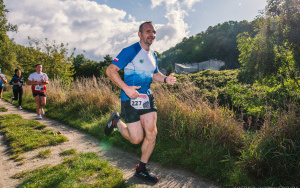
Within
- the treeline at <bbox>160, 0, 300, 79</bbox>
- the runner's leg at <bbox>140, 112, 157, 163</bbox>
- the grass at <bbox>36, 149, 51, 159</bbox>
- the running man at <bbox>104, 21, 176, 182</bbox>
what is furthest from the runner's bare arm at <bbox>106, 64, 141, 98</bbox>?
the treeline at <bbox>160, 0, 300, 79</bbox>

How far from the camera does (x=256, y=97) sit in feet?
20.1

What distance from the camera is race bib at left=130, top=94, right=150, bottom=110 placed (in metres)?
2.82

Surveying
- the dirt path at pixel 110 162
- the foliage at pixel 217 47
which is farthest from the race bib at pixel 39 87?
the foliage at pixel 217 47

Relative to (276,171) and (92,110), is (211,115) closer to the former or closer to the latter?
(276,171)

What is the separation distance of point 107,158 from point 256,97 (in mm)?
5196

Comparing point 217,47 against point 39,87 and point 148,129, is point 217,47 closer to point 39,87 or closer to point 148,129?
point 39,87

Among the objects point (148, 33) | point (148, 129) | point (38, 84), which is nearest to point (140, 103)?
point (148, 129)

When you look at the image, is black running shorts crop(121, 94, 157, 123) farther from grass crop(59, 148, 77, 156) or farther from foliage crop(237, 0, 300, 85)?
foliage crop(237, 0, 300, 85)

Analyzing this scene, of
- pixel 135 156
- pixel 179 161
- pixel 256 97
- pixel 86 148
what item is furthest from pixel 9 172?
pixel 256 97

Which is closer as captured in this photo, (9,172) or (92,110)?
(9,172)

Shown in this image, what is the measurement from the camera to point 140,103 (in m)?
2.83

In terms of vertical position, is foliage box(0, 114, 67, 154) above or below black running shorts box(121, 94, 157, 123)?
below

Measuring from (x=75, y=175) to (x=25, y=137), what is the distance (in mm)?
2783

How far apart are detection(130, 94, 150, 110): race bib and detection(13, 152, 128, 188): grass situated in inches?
45.3
